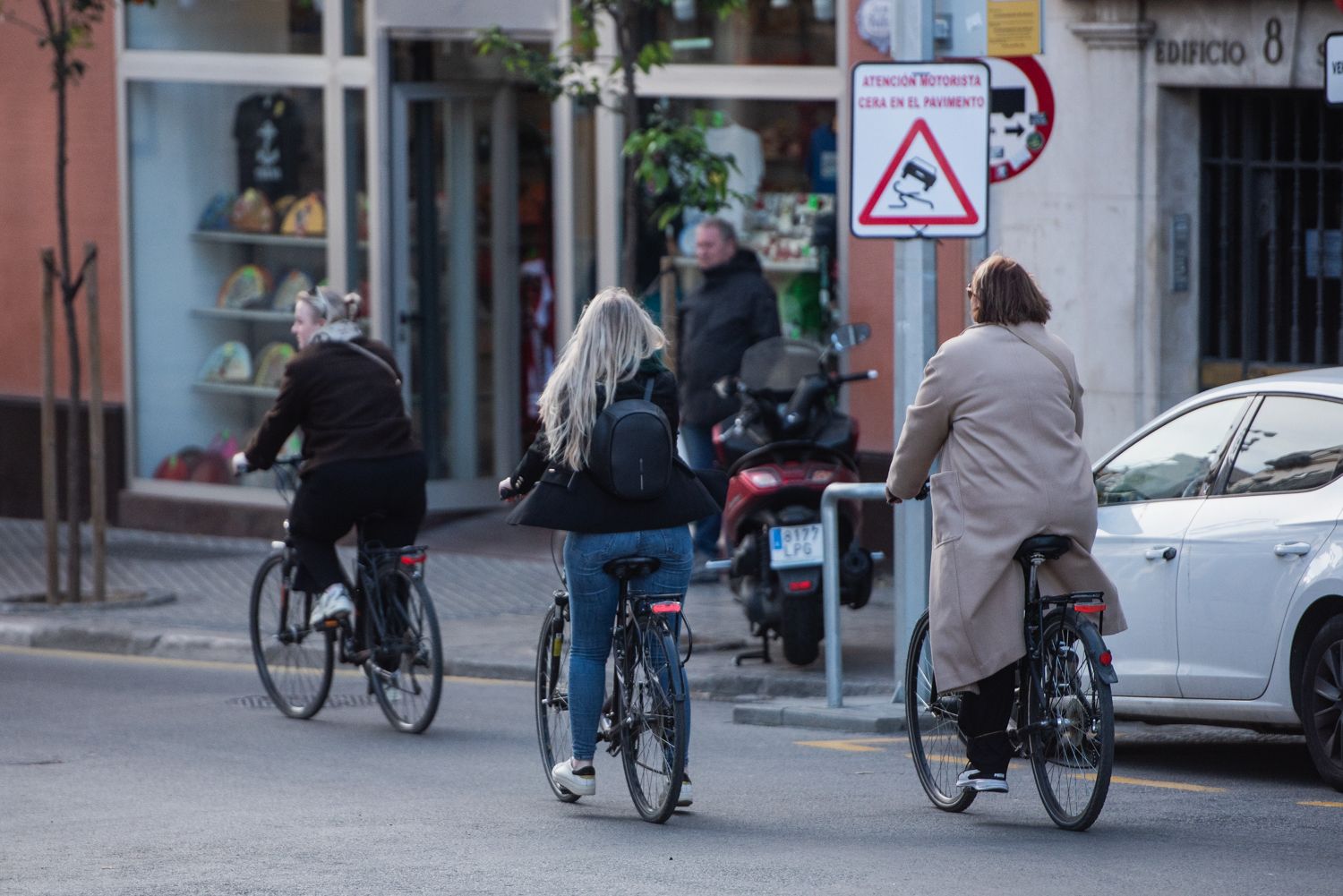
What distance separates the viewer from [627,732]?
723cm

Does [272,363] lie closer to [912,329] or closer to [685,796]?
[912,329]

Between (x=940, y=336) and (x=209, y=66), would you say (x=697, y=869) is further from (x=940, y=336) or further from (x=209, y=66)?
(x=209, y=66)

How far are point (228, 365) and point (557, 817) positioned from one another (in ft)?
30.6

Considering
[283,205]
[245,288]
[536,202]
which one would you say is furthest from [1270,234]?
[245,288]

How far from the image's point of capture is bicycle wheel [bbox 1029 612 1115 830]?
260 inches

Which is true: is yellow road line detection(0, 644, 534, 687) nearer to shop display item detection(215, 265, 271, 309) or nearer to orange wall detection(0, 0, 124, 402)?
shop display item detection(215, 265, 271, 309)

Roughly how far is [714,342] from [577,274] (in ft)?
7.42

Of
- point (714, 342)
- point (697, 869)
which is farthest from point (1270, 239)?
point (697, 869)

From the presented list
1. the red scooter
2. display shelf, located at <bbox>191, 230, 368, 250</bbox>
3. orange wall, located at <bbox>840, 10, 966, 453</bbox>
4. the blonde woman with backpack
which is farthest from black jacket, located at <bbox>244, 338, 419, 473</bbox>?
display shelf, located at <bbox>191, 230, 368, 250</bbox>

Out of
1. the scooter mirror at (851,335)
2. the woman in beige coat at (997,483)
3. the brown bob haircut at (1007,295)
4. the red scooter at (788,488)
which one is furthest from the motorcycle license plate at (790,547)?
the brown bob haircut at (1007,295)

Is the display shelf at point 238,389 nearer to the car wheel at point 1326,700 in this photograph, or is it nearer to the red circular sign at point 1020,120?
the red circular sign at point 1020,120

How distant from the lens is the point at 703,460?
13.2 m

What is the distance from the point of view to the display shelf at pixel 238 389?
1588cm

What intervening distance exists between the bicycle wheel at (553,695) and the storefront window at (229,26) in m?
8.28
